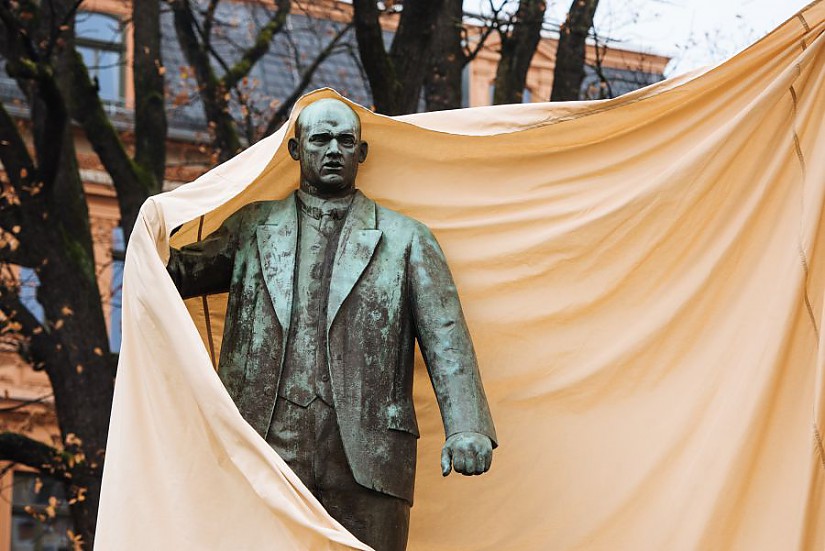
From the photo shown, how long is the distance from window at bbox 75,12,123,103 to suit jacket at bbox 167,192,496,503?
18582 millimetres

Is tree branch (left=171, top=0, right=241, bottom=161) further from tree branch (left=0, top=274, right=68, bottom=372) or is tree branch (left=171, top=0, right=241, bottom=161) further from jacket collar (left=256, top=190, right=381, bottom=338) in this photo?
jacket collar (left=256, top=190, right=381, bottom=338)

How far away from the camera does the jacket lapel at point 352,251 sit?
23.9ft

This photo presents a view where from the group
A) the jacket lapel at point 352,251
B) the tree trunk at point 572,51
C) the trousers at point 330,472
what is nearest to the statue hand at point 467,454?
the trousers at point 330,472

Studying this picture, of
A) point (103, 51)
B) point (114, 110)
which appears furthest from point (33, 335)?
point (114, 110)

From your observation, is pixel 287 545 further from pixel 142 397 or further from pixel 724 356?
pixel 724 356

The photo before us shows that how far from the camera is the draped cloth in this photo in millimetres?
7648

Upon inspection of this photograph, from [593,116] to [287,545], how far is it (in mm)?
2553

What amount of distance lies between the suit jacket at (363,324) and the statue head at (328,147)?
5.0 inches

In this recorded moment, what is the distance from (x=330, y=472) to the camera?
279 inches

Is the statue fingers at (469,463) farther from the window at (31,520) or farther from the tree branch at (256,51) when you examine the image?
the window at (31,520)

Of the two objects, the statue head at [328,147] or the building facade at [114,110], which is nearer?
the statue head at [328,147]

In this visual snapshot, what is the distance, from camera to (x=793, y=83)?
7.85 m

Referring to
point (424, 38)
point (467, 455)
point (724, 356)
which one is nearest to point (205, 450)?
point (467, 455)

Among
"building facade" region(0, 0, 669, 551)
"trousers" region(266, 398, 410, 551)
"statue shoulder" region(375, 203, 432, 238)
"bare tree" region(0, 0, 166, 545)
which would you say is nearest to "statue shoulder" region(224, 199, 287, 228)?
"statue shoulder" region(375, 203, 432, 238)
